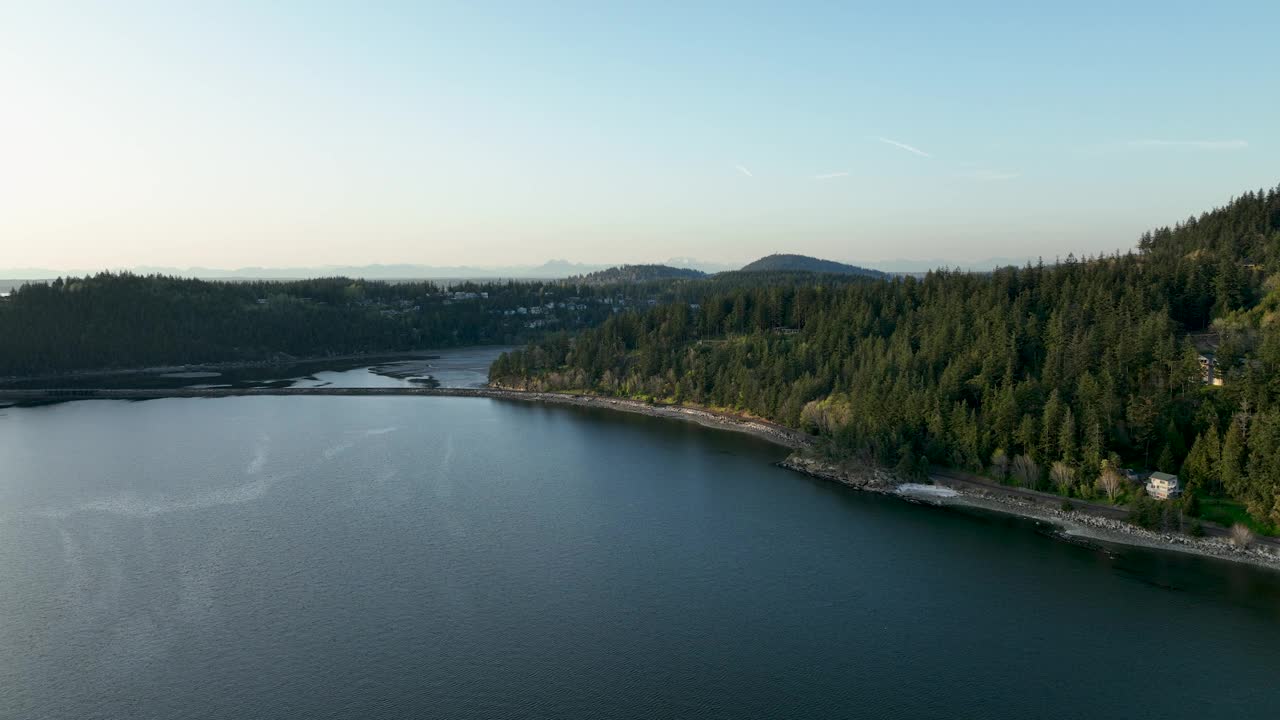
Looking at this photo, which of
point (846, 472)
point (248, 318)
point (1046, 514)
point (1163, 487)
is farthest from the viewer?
point (248, 318)

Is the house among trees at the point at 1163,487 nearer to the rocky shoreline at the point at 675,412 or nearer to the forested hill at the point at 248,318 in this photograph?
the rocky shoreline at the point at 675,412

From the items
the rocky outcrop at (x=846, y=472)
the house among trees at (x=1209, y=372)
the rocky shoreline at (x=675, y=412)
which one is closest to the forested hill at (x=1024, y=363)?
the house among trees at (x=1209, y=372)

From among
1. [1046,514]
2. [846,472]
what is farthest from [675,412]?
[1046,514]

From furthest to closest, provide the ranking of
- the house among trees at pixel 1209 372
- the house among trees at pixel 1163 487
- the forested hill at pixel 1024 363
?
1. the house among trees at pixel 1209 372
2. the forested hill at pixel 1024 363
3. the house among trees at pixel 1163 487

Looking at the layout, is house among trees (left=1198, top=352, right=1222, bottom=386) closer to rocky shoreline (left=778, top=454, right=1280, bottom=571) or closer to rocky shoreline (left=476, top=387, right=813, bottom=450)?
rocky shoreline (left=778, top=454, right=1280, bottom=571)

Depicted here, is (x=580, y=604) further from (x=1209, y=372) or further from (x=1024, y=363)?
(x=1209, y=372)

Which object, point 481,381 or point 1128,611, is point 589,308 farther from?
point 1128,611

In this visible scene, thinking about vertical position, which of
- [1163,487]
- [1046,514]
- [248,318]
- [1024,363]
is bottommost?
[1046,514]
